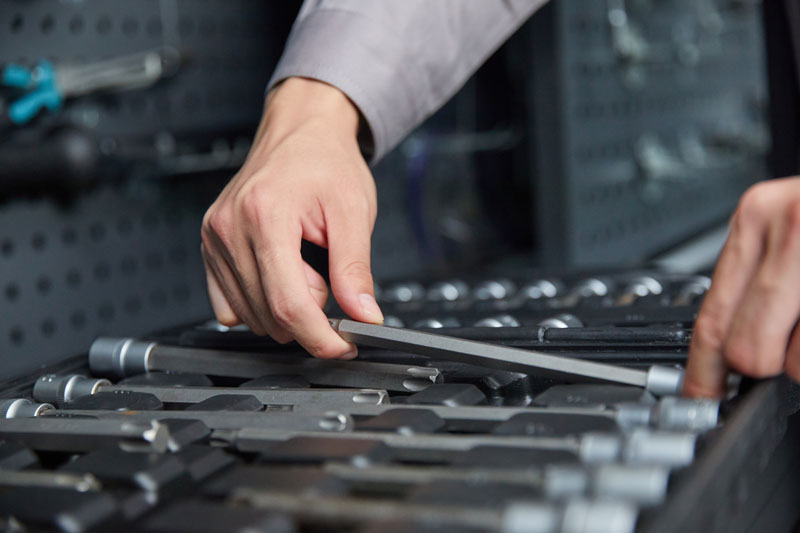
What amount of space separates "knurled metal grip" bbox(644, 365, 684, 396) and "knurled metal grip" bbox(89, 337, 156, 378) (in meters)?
0.34

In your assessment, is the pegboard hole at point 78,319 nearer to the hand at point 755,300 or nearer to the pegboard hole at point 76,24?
the pegboard hole at point 76,24

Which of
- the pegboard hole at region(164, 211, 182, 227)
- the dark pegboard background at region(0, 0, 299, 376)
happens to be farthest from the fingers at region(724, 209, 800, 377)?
the pegboard hole at region(164, 211, 182, 227)

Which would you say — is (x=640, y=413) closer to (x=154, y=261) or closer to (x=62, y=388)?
(x=62, y=388)

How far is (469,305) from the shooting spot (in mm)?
762

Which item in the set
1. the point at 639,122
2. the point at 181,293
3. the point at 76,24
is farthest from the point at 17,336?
the point at 639,122

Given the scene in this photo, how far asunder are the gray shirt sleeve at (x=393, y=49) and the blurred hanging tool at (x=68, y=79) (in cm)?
32

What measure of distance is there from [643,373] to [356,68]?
1.26ft

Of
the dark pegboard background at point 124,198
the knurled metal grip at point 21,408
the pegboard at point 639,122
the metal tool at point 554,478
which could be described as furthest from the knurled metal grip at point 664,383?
the pegboard at point 639,122

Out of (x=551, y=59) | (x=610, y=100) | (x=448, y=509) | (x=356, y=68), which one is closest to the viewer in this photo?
(x=448, y=509)

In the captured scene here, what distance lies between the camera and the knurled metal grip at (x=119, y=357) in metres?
0.61

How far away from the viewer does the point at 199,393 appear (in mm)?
518

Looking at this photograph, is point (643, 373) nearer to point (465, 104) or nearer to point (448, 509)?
point (448, 509)

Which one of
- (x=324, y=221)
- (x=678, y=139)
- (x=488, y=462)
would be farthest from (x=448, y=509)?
(x=678, y=139)

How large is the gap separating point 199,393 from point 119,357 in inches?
4.8
